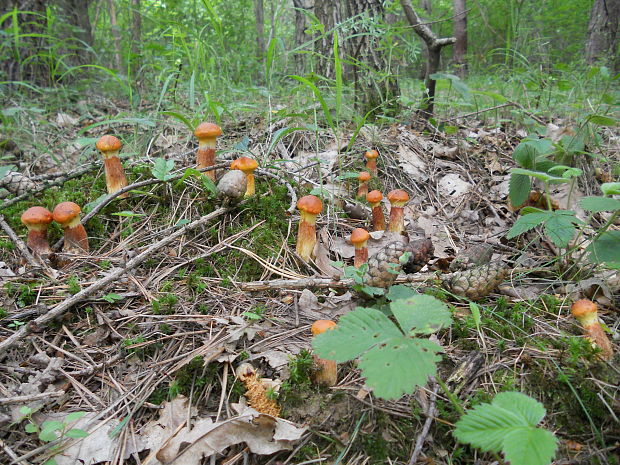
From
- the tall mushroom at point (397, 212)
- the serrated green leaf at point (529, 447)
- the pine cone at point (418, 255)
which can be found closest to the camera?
the serrated green leaf at point (529, 447)

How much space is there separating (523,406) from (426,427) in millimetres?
365

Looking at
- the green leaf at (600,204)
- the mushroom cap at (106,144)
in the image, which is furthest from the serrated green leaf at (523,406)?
the mushroom cap at (106,144)

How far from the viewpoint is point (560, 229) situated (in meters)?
2.02

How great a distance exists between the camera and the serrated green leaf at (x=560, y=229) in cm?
198

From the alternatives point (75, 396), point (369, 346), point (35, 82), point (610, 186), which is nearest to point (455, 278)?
point (610, 186)

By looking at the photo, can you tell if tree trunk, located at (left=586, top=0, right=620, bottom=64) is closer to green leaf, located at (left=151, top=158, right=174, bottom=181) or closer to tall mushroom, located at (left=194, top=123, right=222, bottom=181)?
tall mushroom, located at (left=194, top=123, right=222, bottom=181)

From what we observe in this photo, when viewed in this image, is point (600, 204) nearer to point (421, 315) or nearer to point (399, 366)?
point (421, 315)

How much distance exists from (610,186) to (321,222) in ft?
5.70

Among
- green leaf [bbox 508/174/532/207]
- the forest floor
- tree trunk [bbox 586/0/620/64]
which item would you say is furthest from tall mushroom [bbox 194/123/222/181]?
tree trunk [bbox 586/0/620/64]

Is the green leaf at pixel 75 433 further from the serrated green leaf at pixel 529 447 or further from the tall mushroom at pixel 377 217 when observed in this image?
the tall mushroom at pixel 377 217

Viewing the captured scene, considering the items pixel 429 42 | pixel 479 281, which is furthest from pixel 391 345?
pixel 429 42

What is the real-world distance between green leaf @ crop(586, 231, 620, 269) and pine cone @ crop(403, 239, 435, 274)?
0.85 metres

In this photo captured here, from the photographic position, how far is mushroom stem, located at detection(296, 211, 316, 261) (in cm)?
254

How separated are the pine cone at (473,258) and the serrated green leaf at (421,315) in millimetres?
851
